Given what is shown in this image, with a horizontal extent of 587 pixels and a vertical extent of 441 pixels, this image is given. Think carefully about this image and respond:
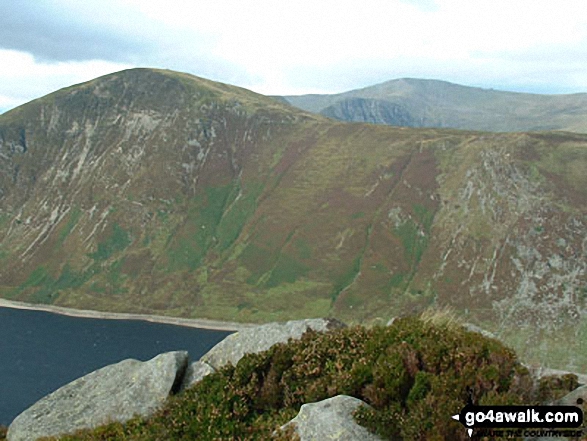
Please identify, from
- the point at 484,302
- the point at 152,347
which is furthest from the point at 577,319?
the point at 152,347

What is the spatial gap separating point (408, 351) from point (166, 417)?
9.30 m

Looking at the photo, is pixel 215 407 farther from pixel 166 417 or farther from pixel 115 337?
pixel 115 337

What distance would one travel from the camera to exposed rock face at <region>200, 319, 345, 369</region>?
Result: 22281 millimetres

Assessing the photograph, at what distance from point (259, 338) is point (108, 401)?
23.9 feet

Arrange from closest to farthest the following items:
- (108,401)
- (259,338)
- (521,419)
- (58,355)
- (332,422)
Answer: (521,419) < (332,422) < (108,401) < (259,338) < (58,355)

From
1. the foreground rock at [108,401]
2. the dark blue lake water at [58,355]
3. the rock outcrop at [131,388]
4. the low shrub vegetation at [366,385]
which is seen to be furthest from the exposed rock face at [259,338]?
→ the dark blue lake water at [58,355]

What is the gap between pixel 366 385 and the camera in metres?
14.9

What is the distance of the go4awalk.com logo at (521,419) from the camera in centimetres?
1179

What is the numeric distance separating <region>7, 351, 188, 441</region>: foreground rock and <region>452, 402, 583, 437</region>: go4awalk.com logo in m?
13.2

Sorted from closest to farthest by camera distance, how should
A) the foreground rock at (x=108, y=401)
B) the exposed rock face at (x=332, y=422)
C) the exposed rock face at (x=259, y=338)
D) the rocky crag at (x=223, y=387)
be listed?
the exposed rock face at (x=332, y=422)
the rocky crag at (x=223, y=387)
the foreground rock at (x=108, y=401)
the exposed rock face at (x=259, y=338)

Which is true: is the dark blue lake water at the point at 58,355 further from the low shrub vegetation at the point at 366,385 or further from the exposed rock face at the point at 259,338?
the low shrub vegetation at the point at 366,385

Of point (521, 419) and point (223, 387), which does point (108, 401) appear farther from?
point (521, 419)

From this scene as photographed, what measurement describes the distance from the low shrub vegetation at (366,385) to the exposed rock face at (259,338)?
243 cm

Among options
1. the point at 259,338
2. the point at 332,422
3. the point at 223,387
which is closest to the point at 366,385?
the point at 332,422
